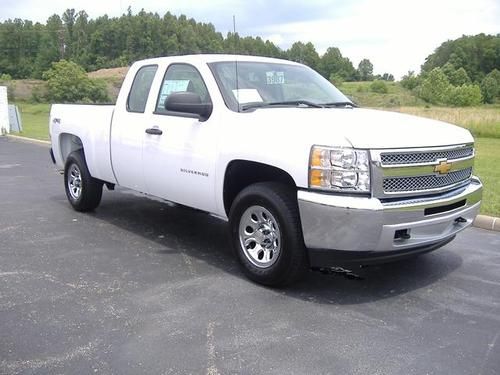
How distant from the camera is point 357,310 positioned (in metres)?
4.19

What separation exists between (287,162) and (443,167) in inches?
49.5

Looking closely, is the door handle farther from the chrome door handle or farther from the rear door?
the rear door

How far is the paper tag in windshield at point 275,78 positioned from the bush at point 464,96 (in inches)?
2861

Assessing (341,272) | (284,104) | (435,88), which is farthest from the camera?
(435,88)

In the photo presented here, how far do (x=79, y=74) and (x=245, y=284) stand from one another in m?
53.0

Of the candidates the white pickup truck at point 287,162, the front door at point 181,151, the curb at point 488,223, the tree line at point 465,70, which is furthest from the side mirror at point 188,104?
the tree line at point 465,70

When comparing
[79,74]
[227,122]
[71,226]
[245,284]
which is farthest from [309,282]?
[79,74]

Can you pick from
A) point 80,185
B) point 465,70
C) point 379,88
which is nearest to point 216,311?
point 80,185

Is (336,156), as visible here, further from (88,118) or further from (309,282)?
(88,118)

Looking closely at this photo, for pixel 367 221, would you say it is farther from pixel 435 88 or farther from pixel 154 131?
pixel 435 88

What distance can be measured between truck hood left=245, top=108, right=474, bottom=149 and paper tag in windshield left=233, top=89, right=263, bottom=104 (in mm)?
234

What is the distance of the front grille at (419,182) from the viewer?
4.10m

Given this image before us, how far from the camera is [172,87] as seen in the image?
18.8 feet

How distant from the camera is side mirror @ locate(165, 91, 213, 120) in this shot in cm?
491
